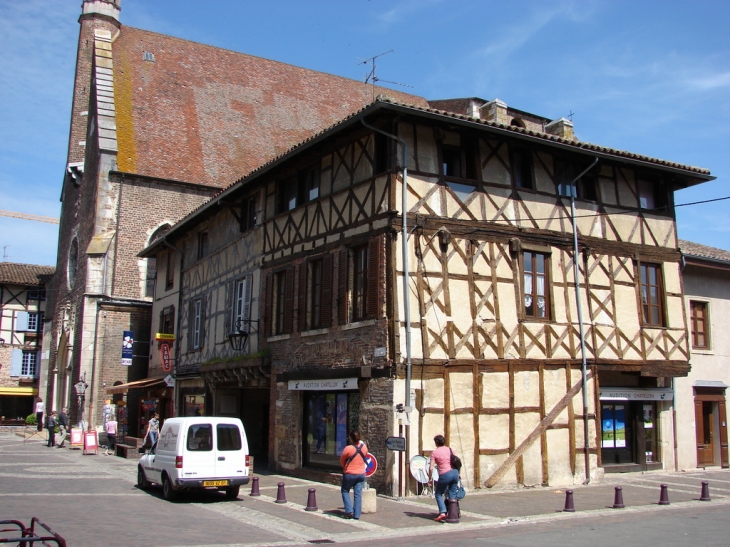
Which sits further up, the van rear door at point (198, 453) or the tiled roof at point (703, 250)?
the tiled roof at point (703, 250)

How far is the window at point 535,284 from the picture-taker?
15172 mm

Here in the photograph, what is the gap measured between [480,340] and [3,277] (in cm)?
4249

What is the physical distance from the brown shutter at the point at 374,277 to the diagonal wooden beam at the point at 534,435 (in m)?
3.71

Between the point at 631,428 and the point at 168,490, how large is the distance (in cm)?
1045

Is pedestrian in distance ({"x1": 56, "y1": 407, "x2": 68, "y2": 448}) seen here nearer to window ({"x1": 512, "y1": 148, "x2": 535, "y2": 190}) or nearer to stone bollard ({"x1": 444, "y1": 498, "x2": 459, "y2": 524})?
window ({"x1": 512, "y1": 148, "x2": 535, "y2": 190})

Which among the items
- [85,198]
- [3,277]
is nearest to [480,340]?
[85,198]

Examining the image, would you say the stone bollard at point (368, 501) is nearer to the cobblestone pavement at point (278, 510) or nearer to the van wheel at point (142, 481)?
the cobblestone pavement at point (278, 510)

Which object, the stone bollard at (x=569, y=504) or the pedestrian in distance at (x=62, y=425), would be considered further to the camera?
the pedestrian in distance at (x=62, y=425)

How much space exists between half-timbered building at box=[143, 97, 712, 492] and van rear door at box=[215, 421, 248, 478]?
235cm

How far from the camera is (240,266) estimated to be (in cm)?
2034

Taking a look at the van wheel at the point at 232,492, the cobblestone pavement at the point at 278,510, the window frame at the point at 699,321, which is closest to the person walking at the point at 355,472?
the cobblestone pavement at the point at 278,510

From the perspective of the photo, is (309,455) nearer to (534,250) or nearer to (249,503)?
(249,503)

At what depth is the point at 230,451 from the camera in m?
13.0

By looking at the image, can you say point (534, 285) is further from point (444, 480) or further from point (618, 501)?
point (444, 480)
